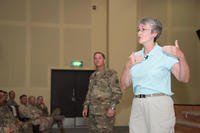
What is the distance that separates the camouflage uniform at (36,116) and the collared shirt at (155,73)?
452 cm

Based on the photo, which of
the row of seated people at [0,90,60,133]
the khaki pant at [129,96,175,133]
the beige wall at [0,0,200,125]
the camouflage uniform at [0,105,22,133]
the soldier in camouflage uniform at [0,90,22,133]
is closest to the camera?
the khaki pant at [129,96,175,133]

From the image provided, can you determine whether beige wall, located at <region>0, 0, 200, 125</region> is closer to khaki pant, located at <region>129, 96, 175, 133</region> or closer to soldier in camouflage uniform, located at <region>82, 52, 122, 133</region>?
soldier in camouflage uniform, located at <region>82, 52, 122, 133</region>

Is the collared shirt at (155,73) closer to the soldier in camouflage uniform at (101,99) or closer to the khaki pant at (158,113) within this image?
the khaki pant at (158,113)

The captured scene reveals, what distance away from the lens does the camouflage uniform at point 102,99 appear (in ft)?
14.1

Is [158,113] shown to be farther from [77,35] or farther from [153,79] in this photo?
[77,35]

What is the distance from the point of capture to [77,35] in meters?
10.8

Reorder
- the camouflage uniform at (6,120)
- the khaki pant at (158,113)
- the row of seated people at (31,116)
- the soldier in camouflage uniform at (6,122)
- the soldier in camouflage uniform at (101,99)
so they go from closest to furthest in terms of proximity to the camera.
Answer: the khaki pant at (158,113) → the soldier in camouflage uniform at (101,99) → the soldier in camouflage uniform at (6,122) → the camouflage uniform at (6,120) → the row of seated people at (31,116)

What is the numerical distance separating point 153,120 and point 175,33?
30.1ft

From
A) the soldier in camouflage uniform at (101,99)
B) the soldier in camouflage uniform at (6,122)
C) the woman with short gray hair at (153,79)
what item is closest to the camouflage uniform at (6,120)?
the soldier in camouflage uniform at (6,122)

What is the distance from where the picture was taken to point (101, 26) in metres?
10.9

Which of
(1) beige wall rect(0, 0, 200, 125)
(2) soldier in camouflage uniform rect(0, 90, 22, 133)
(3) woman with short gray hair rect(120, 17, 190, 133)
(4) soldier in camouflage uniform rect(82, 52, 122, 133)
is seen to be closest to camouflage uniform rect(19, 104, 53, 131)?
(2) soldier in camouflage uniform rect(0, 90, 22, 133)

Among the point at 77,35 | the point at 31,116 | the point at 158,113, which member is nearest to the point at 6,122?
the point at 31,116

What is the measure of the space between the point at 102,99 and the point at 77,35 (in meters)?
6.63

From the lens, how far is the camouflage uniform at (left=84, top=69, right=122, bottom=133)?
4301 mm
